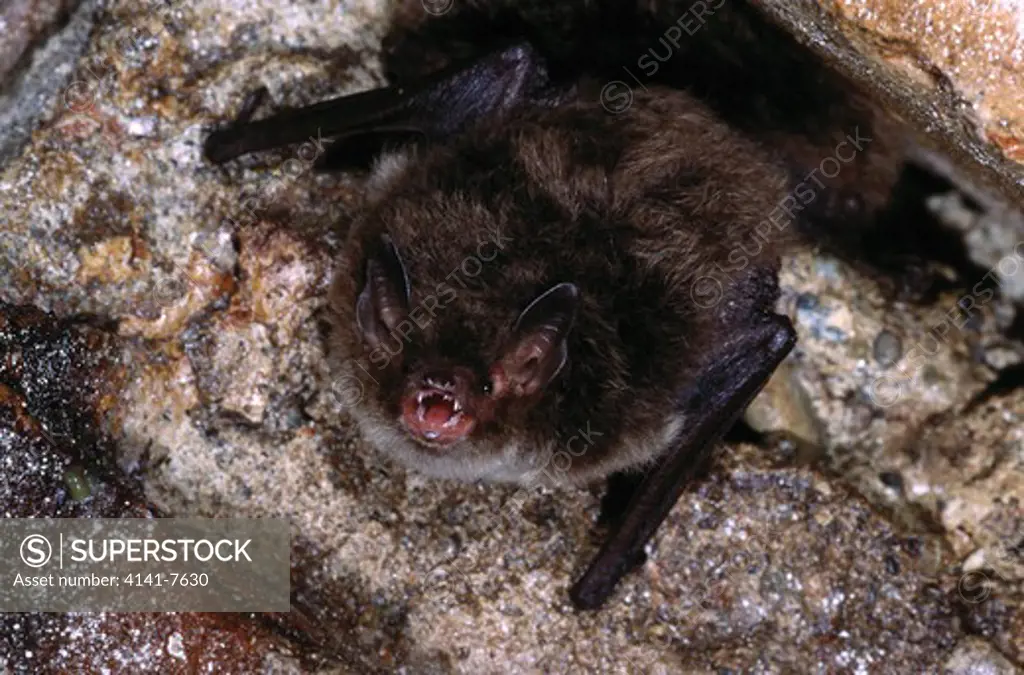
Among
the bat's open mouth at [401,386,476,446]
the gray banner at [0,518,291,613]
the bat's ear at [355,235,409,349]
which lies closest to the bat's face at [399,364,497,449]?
the bat's open mouth at [401,386,476,446]

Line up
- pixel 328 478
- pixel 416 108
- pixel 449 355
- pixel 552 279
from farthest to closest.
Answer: pixel 416 108 < pixel 328 478 < pixel 552 279 < pixel 449 355

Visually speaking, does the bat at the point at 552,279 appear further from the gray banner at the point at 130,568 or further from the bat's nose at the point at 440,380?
the gray banner at the point at 130,568

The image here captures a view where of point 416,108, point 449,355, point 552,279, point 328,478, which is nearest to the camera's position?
point 449,355

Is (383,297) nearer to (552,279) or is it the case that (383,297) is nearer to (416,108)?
(552,279)

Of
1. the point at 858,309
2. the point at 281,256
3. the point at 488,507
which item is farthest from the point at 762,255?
the point at 281,256

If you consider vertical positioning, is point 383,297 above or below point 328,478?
above

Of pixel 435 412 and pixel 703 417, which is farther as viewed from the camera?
pixel 703 417

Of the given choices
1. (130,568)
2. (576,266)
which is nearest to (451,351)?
(576,266)

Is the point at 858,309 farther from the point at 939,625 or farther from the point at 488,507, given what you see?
the point at 488,507
